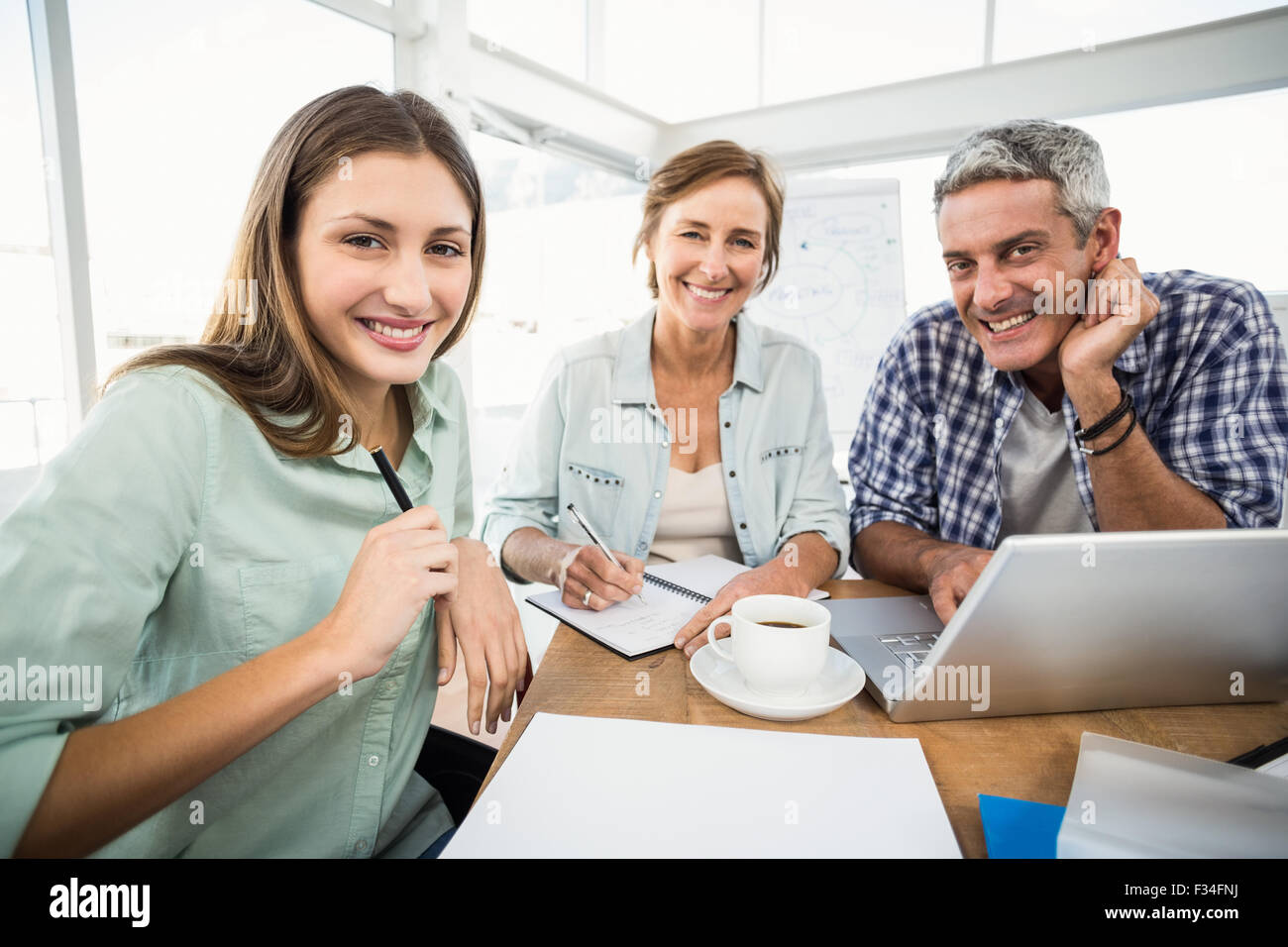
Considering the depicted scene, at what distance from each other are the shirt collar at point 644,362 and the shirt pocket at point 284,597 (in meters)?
0.93

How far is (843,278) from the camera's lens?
10.0 ft

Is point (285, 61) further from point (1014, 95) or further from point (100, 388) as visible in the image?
point (1014, 95)

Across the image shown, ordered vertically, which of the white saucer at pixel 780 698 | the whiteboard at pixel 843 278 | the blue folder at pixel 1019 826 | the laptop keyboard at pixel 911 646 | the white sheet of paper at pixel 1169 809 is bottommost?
the blue folder at pixel 1019 826

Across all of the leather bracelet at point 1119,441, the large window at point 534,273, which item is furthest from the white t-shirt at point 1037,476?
the large window at point 534,273

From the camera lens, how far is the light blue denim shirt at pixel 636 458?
1598mm

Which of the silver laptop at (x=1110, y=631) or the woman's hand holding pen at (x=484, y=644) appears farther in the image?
the woman's hand holding pen at (x=484, y=644)

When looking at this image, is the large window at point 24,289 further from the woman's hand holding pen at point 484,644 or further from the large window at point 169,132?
the woman's hand holding pen at point 484,644

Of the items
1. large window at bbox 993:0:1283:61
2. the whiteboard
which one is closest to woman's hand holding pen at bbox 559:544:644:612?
the whiteboard

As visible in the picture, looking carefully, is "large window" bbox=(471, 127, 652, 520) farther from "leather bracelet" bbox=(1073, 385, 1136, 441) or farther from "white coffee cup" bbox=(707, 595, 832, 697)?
"white coffee cup" bbox=(707, 595, 832, 697)

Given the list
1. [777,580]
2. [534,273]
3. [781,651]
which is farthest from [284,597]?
[534,273]

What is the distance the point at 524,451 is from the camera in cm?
161

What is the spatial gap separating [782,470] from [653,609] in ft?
2.35
